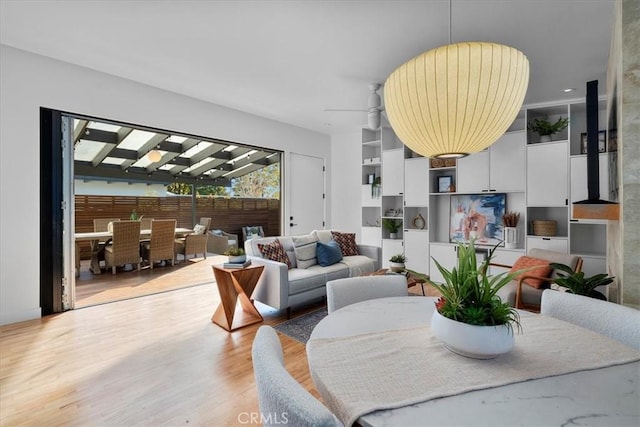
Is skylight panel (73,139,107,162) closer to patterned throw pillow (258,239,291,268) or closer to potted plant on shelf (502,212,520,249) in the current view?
patterned throw pillow (258,239,291,268)

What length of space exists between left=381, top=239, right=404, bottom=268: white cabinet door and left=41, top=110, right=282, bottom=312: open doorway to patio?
1.95 meters

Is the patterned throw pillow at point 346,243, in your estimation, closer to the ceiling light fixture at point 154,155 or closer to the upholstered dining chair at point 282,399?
the upholstered dining chair at point 282,399

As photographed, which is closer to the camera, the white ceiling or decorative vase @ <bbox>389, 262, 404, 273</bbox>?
the white ceiling

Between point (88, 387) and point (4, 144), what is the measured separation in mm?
2528

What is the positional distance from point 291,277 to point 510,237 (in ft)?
9.76

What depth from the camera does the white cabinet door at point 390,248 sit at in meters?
5.00

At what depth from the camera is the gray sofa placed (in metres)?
3.11

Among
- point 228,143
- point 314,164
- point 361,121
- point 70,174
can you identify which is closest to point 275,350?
point 70,174

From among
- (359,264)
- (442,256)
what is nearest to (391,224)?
(442,256)

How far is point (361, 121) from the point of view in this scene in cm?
520

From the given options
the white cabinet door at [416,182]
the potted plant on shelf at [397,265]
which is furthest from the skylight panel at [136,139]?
the potted plant on shelf at [397,265]

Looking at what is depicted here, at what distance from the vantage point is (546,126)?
3.88m

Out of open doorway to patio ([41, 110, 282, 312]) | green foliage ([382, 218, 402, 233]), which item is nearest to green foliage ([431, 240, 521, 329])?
open doorway to patio ([41, 110, 282, 312])

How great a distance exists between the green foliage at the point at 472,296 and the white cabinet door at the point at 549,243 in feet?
11.8
